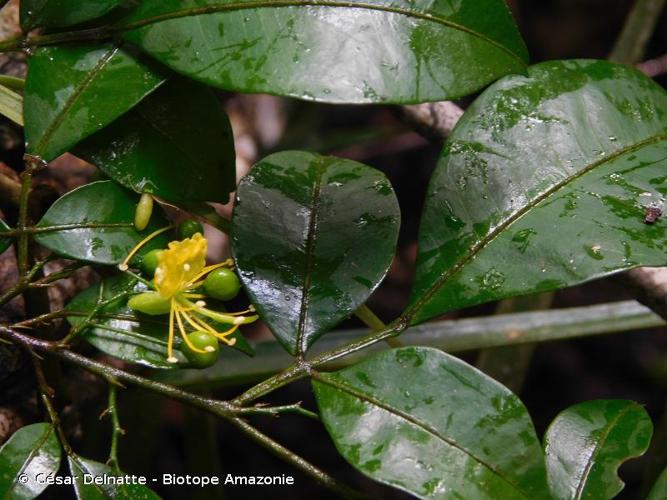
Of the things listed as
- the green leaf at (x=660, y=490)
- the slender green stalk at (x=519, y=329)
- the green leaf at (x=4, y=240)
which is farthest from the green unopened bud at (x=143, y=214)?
the green leaf at (x=660, y=490)

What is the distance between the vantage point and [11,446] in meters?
0.70

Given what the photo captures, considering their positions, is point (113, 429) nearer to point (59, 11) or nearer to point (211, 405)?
point (211, 405)

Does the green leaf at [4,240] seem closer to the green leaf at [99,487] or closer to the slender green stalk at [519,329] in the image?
the green leaf at [99,487]

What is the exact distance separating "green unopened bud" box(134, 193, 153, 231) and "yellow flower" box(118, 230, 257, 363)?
0.02 metres

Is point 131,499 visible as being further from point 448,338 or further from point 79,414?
point 448,338

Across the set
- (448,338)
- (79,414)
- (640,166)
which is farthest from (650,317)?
(79,414)

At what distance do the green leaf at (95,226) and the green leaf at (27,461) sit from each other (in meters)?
0.17

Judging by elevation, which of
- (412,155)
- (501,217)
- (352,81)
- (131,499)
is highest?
(352,81)

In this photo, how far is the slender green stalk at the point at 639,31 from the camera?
132cm

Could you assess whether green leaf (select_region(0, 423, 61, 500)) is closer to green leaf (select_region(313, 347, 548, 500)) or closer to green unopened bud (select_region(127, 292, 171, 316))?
green unopened bud (select_region(127, 292, 171, 316))

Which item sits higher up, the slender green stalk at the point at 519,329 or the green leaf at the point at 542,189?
the green leaf at the point at 542,189

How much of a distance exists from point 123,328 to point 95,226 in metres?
0.10

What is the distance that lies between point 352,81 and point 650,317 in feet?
2.36

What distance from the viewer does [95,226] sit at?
75cm
